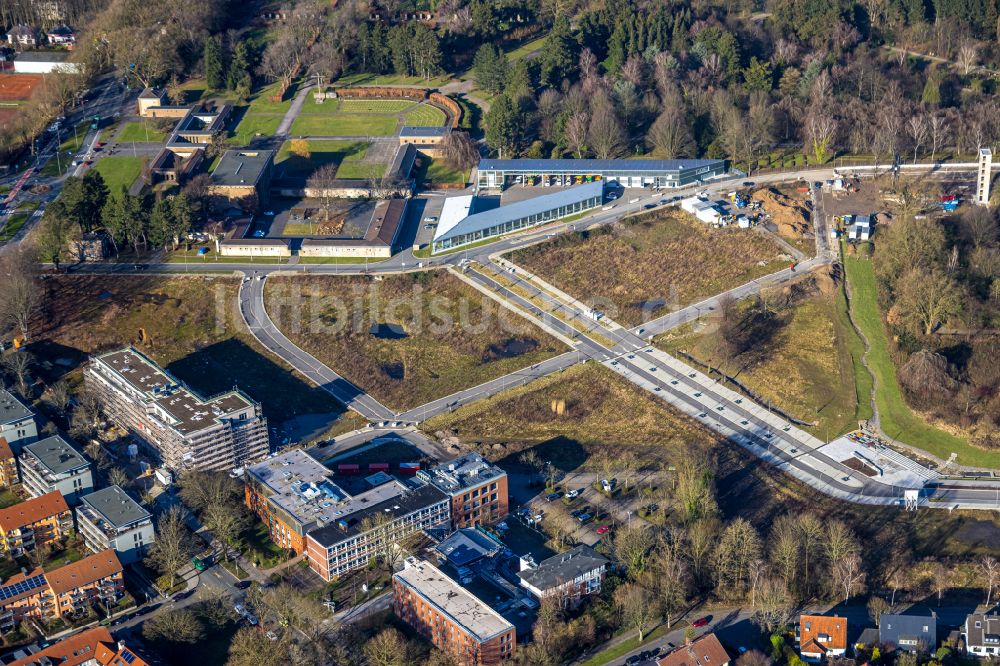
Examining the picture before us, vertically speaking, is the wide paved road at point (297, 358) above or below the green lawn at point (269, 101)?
below

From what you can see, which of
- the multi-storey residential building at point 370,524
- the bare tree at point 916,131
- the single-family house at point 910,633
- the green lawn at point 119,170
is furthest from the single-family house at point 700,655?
the green lawn at point 119,170

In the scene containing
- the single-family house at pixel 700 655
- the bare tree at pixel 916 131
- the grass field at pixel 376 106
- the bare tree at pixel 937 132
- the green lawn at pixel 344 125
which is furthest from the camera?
the grass field at pixel 376 106

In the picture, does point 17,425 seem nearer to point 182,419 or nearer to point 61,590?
point 182,419

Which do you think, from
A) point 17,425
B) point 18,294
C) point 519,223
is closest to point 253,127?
point 519,223

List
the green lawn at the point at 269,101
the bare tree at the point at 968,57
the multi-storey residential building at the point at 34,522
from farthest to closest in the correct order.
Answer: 1. the green lawn at the point at 269,101
2. the bare tree at the point at 968,57
3. the multi-storey residential building at the point at 34,522

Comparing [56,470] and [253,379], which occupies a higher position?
[56,470]

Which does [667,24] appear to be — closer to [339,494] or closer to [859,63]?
[859,63]

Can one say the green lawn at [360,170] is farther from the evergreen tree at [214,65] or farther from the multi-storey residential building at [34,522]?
the multi-storey residential building at [34,522]

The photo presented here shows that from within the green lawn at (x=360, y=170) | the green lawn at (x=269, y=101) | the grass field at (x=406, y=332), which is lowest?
the grass field at (x=406, y=332)
